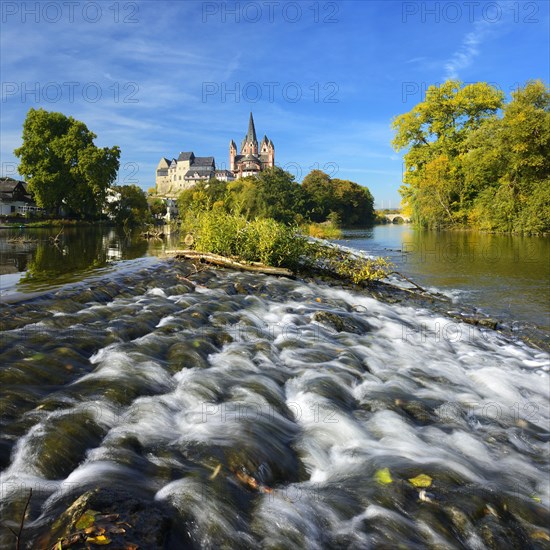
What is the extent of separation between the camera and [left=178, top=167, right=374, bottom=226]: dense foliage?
162 feet

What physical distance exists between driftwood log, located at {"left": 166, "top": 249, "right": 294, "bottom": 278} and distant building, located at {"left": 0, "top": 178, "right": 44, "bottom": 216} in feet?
218

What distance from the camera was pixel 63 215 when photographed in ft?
221

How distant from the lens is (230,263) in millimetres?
14812

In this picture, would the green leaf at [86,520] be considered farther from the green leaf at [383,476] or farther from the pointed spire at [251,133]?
the pointed spire at [251,133]

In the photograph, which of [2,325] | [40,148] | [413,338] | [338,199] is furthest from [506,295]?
[338,199]

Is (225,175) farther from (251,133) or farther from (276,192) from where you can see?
(276,192)

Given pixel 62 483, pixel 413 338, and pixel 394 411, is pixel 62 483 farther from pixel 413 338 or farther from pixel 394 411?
pixel 413 338

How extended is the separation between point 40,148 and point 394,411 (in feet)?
211

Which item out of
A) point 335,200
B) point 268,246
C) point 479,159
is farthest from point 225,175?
point 268,246

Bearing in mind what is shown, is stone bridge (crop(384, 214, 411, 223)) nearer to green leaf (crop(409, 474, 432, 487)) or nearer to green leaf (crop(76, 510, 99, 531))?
green leaf (crop(409, 474, 432, 487))

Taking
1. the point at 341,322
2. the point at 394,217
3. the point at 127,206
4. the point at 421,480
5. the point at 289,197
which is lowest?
the point at 421,480

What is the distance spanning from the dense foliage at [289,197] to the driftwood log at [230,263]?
20008mm

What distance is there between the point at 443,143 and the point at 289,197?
919 inches

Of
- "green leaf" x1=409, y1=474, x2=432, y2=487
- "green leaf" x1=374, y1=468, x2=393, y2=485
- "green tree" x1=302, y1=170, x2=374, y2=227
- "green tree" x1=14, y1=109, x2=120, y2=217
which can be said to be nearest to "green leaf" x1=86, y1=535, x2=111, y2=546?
"green leaf" x1=374, y1=468, x2=393, y2=485
